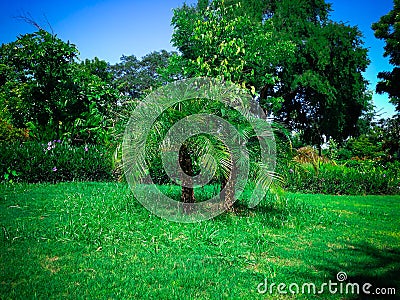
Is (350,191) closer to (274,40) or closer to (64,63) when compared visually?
(64,63)

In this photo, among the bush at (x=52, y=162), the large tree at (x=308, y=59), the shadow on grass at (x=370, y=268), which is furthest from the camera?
the large tree at (x=308, y=59)

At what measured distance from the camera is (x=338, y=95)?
23.2 m

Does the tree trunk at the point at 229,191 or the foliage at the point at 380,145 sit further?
the foliage at the point at 380,145

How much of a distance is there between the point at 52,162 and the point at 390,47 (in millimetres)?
23050

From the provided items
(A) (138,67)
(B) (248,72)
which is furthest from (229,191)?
(A) (138,67)

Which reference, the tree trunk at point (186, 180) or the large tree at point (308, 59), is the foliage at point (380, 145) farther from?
the tree trunk at point (186, 180)

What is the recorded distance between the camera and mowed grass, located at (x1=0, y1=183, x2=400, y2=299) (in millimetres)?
3029

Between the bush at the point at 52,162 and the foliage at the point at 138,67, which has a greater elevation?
the foliage at the point at 138,67

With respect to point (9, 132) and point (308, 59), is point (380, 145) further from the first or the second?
point (9, 132)

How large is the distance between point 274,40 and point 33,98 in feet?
48.4

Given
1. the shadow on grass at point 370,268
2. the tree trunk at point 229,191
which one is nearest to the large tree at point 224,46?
the tree trunk at point 229,191

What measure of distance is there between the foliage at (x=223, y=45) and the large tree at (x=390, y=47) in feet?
22.7

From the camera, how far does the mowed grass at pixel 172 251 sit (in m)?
3.03

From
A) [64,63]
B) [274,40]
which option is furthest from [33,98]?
[274,40]
